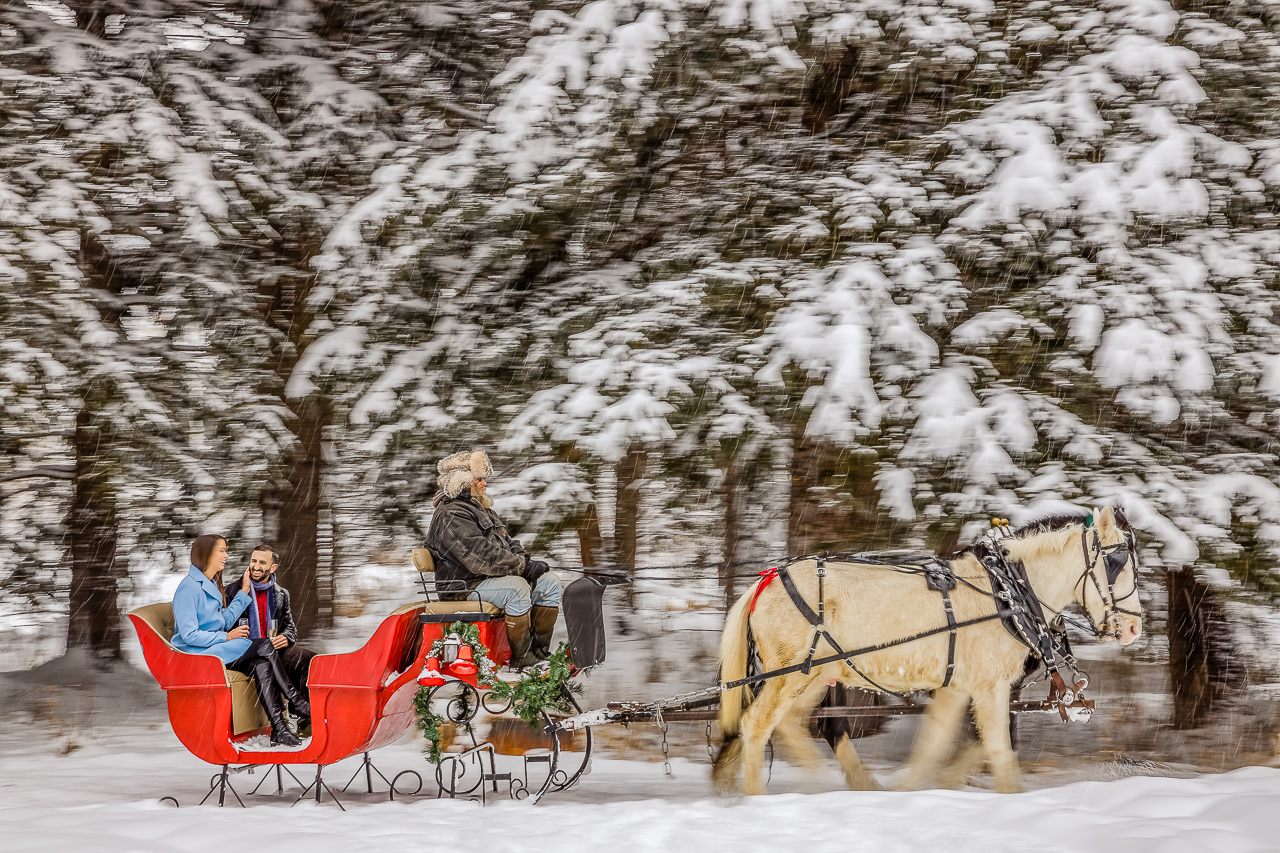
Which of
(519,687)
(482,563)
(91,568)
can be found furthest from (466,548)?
(91,568)

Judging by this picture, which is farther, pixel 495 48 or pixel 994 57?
pixel 495 48

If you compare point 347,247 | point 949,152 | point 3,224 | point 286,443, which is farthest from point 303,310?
point 949,152

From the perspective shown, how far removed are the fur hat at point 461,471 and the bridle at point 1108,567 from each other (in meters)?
3.43

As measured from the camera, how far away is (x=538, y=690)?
523cm

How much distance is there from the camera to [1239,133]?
6598 mm

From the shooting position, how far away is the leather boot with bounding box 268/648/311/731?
542 centimetres

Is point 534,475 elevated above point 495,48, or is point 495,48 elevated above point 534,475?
point 495,48

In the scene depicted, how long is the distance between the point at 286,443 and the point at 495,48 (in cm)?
414

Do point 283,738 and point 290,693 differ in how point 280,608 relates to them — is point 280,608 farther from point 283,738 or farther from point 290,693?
point 283,738

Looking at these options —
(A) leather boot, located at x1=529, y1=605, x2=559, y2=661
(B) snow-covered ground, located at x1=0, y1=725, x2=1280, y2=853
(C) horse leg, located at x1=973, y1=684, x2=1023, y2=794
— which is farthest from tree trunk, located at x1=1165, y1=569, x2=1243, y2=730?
(A) leather boot, located at x1=529, y1=605, x2=559, y2=661

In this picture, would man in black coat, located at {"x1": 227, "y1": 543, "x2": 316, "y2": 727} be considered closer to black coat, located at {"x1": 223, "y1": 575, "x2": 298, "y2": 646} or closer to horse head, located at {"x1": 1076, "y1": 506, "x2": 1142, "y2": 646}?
black coat, located at {"x1": 223, "y1": 575, "x2": 298, "y2": 646}

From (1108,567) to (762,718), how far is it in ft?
6.71

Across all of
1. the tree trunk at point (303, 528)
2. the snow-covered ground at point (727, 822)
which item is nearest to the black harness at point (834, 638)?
the snow-covered ground at point (727, 822)

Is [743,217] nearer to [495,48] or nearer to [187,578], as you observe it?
[495,48]
